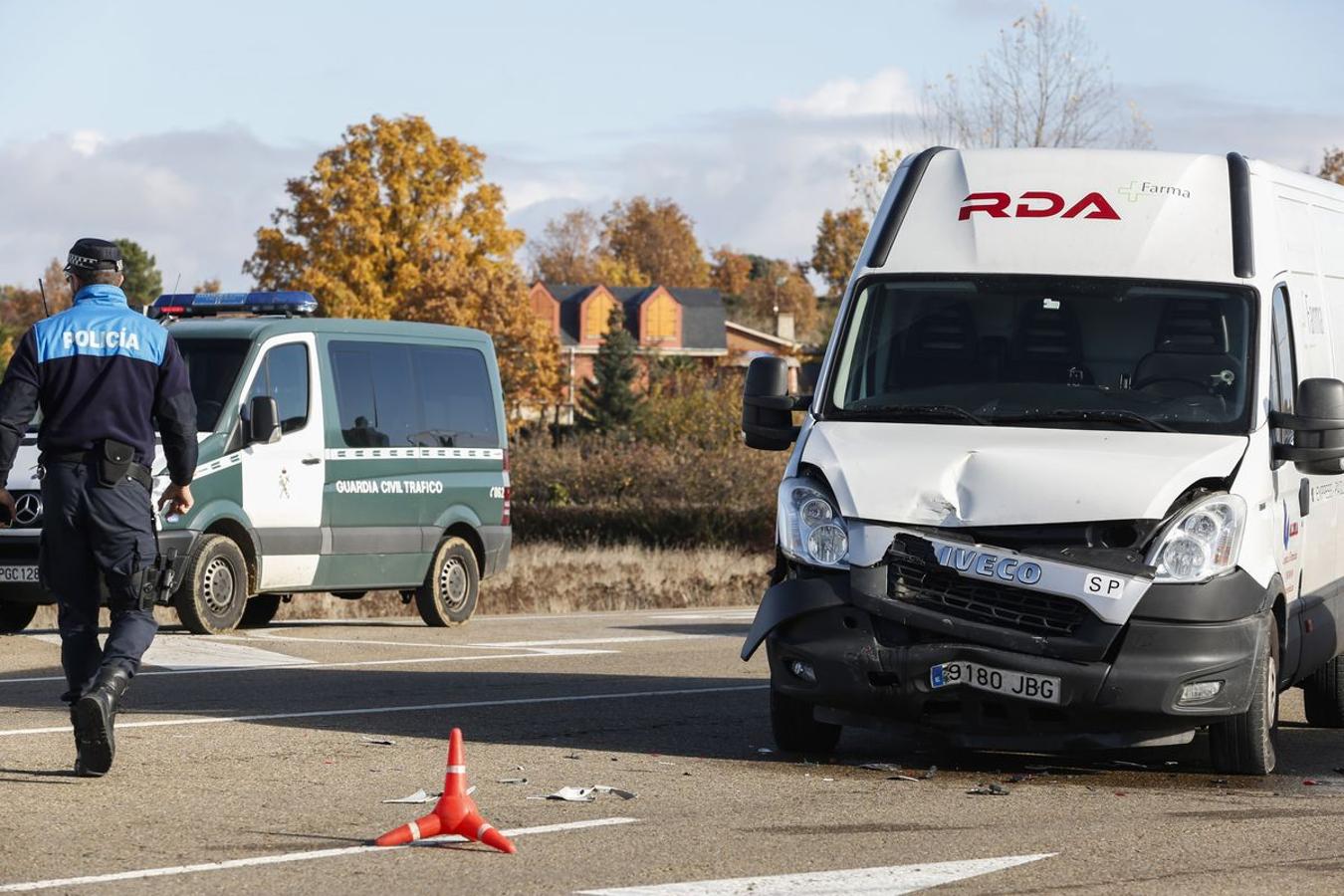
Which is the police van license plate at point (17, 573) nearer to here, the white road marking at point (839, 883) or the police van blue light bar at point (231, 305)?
the police van blue light bar at point (231, 305)

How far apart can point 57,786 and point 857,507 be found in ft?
10.8

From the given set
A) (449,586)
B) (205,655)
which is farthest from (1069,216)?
(449,586)

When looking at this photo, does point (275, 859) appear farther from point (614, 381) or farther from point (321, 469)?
point (614, 381)

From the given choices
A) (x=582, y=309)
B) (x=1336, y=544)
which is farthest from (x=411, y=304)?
(x=1336, y=544)

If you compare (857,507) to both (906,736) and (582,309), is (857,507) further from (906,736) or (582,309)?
(582,309)

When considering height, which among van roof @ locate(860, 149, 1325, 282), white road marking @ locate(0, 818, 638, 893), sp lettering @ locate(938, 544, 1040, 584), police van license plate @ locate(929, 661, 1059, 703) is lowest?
white road marking @ locate(0, 818, 638, 893)

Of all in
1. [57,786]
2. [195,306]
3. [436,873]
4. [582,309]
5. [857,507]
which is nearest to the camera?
[436,873]

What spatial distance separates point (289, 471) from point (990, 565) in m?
8.86

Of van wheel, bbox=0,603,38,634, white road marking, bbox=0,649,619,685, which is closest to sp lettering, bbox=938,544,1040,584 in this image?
white road marking, bbox=0,649,619,685

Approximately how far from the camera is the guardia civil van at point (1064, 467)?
8578mm

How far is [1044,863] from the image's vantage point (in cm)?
701

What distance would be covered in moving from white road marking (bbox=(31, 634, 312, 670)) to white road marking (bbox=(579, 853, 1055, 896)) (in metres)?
7.10

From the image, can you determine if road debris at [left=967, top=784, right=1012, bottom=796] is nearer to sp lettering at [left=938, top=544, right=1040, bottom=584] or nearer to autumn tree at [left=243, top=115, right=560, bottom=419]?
sp lettering at [left=938, top=544, right=1040, bottom=584]

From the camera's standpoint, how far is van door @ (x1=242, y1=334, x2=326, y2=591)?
16141 mm
